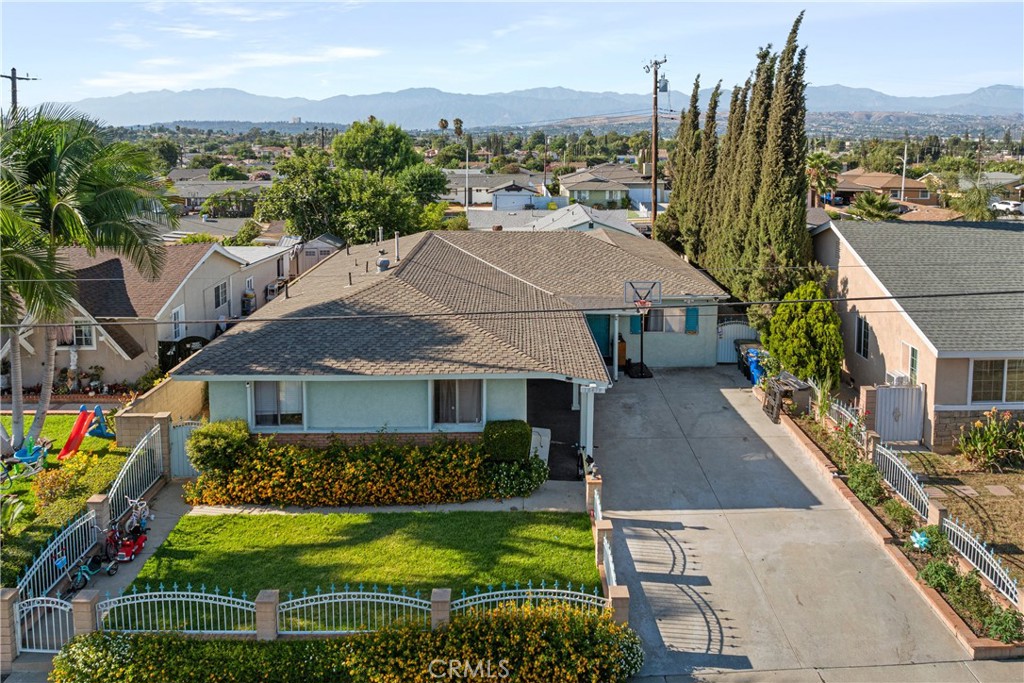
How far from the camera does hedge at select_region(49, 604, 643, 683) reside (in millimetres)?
11375

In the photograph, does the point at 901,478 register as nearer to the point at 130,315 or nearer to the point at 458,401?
the point at 458,401

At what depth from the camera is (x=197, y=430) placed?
56.9ft

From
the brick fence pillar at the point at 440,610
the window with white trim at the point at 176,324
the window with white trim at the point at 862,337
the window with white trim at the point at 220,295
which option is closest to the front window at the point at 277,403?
the brick fence pillar at the point at 440,610

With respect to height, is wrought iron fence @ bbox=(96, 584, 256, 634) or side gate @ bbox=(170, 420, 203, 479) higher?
side gate @ bbox=(170, 420, 203, 479)

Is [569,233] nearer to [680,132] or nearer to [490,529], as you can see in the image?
[680,132]

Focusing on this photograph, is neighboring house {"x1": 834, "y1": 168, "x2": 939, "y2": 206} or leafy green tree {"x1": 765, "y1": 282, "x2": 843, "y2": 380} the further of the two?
neighboring house {"x1": 834, "y1": 168, "x2": 939, "y2": 206}

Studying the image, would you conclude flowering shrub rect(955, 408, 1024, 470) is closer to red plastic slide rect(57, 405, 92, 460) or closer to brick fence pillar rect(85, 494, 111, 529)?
brick fence pillar rect(85, 494, 111, 529)

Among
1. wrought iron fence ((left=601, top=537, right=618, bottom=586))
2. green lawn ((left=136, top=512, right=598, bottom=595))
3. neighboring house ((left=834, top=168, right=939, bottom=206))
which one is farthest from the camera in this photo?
neighboring house ((left=834, top=168, right=939, bottom=206))

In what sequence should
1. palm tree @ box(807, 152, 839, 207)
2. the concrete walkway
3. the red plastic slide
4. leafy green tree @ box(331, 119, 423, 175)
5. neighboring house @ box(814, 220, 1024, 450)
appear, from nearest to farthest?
the concrete walkway
the red plastic slide
neighboring house @ box(814, 220, 1024, 450)
palm tree @ box(807, 152, 839, 207)
leafy green tree @ box(331, 119, 423, 175)

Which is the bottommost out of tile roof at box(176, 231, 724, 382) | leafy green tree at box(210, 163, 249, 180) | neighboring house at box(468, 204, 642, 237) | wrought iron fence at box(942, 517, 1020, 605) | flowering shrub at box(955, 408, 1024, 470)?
wrought iron fence at box(942, 517, 1020, 605)

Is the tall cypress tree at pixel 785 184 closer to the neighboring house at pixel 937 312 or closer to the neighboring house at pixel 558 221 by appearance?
the neighboring house at pixel 937 312

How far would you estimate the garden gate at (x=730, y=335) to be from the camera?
27859mm

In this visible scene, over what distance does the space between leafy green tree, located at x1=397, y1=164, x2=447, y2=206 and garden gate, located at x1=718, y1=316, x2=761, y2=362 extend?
169 ft

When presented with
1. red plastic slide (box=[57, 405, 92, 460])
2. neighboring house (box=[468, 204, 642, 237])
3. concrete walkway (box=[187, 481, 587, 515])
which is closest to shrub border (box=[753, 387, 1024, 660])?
concrete walkway (box=[187, 481, 587, 515])
